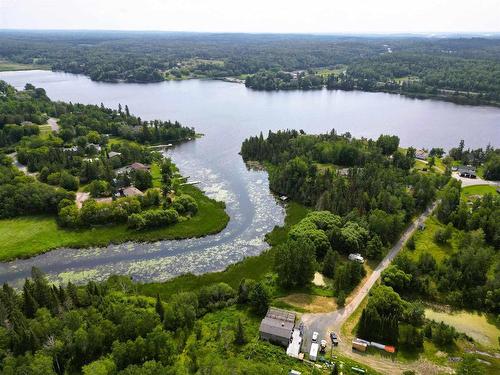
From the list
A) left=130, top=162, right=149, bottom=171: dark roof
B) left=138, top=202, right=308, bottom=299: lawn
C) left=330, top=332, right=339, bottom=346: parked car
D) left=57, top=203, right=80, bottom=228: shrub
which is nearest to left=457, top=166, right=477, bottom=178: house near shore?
left=138, top=202, right=308, bottom=299: lawn

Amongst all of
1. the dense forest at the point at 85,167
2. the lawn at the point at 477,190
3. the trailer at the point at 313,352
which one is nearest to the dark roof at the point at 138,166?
the dense forest at the point at 85,167

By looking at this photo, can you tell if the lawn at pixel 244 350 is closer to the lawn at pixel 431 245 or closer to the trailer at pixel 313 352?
the trailer at pixel 313 352

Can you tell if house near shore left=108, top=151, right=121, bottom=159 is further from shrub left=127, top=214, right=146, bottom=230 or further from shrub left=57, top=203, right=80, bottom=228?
shrub left=127, top=214, right=146, bottom=230

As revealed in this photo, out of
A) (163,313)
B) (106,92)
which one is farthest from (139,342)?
(106,92)

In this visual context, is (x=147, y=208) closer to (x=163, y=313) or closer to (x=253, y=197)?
(x=253, y=197)

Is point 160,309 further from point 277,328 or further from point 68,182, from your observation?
point 68,182

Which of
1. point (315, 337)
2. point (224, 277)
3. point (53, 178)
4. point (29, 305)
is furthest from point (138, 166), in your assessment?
point (315, 337)

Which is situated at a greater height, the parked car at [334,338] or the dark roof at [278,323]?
the dark roof at [278,323]
